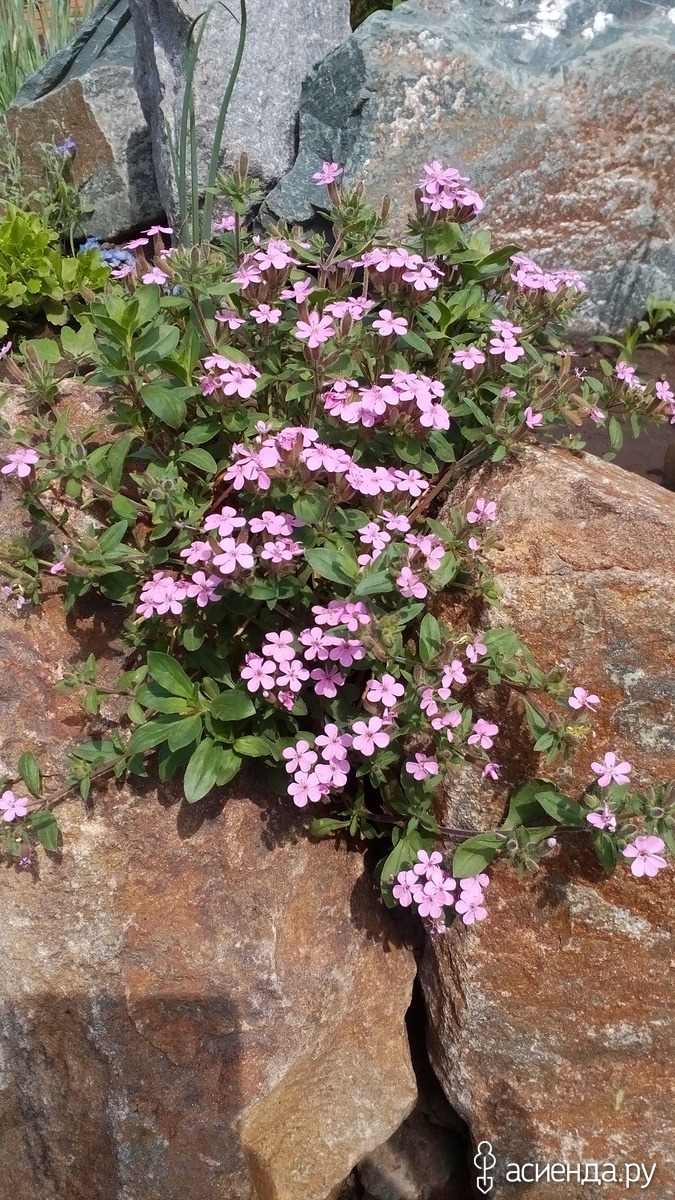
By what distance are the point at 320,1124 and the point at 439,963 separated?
59cm

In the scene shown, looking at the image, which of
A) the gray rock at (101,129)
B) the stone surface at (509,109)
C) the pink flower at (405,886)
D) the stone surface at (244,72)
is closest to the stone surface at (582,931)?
the pink flower at (405,886)

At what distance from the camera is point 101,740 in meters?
2.47

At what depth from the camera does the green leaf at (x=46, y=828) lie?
2.27 metres

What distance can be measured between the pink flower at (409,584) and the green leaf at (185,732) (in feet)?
2.16

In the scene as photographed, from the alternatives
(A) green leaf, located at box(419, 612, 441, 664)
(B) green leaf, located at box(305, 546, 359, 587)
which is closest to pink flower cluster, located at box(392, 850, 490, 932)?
(A) green leaf, located at box(419, 612, 441, 664)

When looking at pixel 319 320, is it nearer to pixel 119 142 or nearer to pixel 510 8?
pixel 510 8

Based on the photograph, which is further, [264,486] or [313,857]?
[313,857]

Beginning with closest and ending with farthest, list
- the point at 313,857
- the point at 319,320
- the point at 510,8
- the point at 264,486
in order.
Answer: the point at 264,486
the point at 319,320
the point at 313,857
the point at 510,8

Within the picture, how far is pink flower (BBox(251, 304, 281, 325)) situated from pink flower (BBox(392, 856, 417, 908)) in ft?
5.35

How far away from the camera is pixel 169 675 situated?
2.29 m

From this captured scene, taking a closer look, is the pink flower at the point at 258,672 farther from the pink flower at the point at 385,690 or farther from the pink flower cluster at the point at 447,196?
the pink flower cluster at the point at 447,196

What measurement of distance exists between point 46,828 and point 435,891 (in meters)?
1.08

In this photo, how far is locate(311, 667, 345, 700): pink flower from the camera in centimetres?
226

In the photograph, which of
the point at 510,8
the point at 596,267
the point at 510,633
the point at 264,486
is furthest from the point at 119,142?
the point at 510,633
